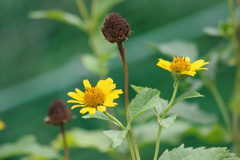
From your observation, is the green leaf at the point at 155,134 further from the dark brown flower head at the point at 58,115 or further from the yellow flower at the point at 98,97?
the yellow flower at the point at 98,97

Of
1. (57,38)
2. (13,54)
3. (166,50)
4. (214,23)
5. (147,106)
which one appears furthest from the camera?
(13,54)

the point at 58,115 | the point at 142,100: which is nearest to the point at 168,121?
the point at 142,100

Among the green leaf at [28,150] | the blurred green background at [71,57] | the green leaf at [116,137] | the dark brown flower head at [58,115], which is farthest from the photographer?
the blurred green background at [71,57]

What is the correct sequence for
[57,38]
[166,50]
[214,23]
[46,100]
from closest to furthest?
[166,50], [46,100], [214,23], [57,38]

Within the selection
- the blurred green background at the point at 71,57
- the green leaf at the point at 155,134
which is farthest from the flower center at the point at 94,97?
the blurred green background at the point at 71,57

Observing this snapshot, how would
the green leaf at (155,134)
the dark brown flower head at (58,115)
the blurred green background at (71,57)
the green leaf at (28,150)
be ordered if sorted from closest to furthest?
the dark brown flower head at (58,115) < the green leaf at (28,150) < the green leaf at (155,134) < the blurred green background at (71,57)

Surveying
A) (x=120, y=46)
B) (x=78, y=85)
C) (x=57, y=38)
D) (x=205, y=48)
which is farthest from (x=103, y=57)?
(x=57, y=38)

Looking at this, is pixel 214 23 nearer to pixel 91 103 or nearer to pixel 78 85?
pixel 78 85

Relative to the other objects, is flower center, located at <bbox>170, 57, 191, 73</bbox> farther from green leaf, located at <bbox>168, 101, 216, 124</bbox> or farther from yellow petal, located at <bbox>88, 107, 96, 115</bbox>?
green leaf, located at <bbox>168, 101, 216, 124</bbox>
